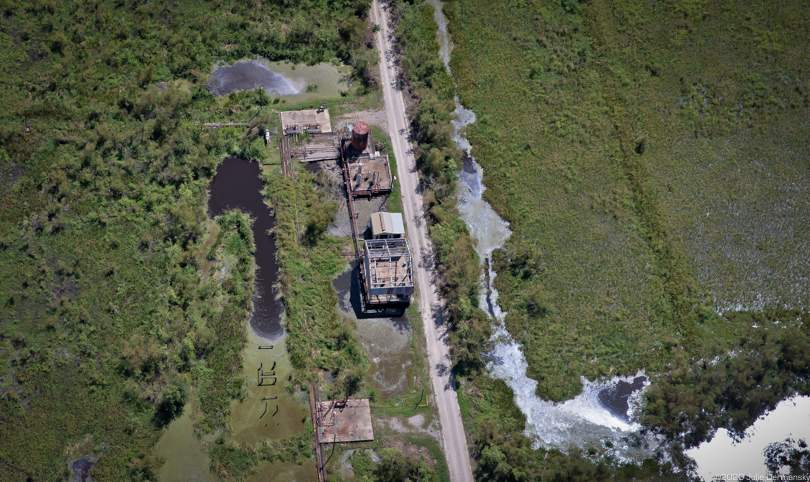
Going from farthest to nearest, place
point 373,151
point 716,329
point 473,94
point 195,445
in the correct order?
point 473,94, point 373,151, point 716,329, point 195,445

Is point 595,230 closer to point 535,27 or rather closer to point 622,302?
point 622,302

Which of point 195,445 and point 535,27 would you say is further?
point 535,27

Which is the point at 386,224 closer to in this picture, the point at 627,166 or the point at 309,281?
the point at 309,281

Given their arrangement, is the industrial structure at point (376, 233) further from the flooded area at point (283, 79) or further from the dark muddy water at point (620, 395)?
the dark muddy water at point (620, 395)

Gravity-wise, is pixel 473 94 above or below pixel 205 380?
above

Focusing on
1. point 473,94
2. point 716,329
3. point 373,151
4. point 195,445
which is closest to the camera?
point 195,445

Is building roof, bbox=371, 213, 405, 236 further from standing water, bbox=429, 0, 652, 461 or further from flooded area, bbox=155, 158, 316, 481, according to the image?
flooded area, bbox=155, 158, 316, 481

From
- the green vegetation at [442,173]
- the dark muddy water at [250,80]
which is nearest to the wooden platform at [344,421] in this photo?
the green vegetation at [442,173]

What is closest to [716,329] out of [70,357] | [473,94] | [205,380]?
[473,94]
